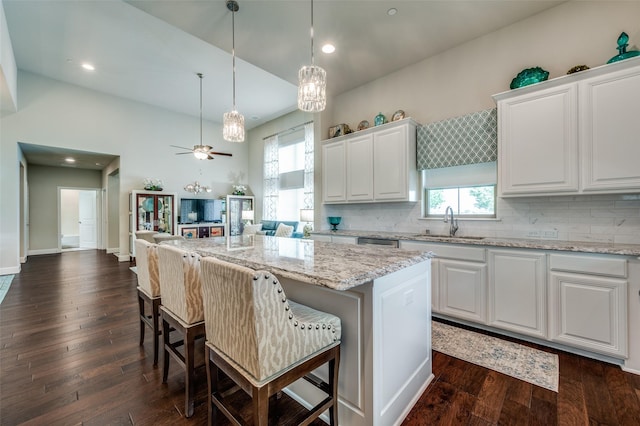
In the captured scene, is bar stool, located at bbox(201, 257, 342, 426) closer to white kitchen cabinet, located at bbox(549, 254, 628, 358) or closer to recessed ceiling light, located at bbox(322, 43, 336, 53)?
white kitchen cabinet, located at bbox(549, 254, 628, 358)

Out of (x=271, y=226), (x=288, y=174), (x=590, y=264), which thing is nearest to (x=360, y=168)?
(x=590, y=264)

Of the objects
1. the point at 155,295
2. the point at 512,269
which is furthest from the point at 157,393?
the point at 512,269

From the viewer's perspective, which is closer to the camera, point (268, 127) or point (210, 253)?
point (210, 253)

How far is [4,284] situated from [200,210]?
3930 millimetres

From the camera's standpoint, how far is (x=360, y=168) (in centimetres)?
396

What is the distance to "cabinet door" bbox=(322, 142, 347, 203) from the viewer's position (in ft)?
13.7

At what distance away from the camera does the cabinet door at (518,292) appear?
2330 mm

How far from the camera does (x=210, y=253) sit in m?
1.94

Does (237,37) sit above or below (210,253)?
above

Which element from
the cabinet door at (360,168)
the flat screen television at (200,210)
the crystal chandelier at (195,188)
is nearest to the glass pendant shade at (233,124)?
the cabinet door at (360,168)

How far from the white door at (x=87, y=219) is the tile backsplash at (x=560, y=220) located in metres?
10.7

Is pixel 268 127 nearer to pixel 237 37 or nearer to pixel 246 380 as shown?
pixel 237 37

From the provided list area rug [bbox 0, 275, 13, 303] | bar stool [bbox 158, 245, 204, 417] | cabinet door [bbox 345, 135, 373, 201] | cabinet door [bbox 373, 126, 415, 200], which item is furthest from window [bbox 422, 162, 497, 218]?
area rug [bbox 0, 275, 13, 303]

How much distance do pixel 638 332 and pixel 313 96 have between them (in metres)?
3.11
